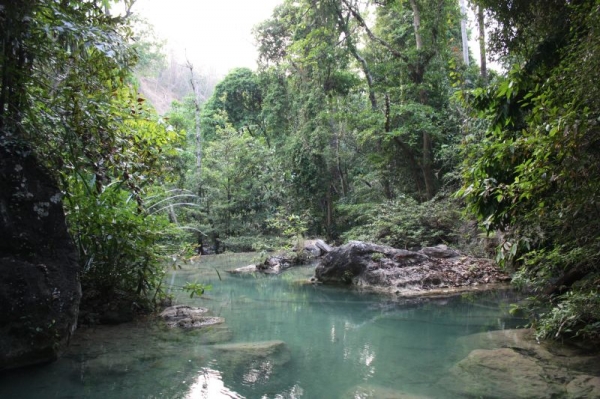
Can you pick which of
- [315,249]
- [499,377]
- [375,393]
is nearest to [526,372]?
[499,377]

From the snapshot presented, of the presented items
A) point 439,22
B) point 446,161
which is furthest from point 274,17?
point 446,161

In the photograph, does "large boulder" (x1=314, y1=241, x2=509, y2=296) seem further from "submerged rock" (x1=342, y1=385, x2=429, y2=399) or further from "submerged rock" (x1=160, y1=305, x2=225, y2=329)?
"submerged rock" (x1=342, y1=385, x2=429, y2=399)

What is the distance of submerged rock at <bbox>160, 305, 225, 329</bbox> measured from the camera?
17.2ft

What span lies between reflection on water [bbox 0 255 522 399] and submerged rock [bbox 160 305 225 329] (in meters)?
0.21

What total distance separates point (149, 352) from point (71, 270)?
1.08 m

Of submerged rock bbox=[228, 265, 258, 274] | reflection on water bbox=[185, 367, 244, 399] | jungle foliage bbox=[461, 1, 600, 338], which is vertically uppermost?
jungle foliage bbox=[461, 1, 600, 338]

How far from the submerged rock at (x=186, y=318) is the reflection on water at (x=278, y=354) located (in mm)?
206

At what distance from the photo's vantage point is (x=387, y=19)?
16.0 meters

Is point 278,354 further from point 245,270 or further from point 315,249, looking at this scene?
point 315,249

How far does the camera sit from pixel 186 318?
5.41m

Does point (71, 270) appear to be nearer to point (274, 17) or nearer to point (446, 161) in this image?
point (446, 161)

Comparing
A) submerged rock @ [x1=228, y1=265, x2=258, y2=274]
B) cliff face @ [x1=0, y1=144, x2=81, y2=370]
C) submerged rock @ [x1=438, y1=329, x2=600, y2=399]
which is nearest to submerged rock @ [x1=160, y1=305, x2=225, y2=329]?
cliff face @ [x1=0, y1=144, x2=81, y2=370]

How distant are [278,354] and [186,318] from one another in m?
1.68

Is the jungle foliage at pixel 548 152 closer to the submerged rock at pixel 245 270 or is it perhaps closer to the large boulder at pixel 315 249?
the submerged rock at pixel 245 270
